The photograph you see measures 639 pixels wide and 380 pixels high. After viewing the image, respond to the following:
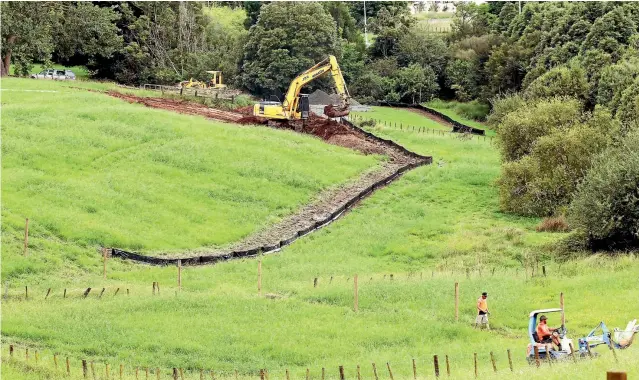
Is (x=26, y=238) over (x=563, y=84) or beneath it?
beneath

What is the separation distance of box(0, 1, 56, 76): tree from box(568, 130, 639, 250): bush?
70842mm

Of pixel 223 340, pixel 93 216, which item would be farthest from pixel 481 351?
pixel 93 216

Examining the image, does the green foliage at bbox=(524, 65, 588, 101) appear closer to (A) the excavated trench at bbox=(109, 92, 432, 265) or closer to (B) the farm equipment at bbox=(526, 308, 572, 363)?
(A) the excavated trench at bbox=(109, 92, 432, 265)

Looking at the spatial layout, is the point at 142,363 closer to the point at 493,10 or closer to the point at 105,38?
the point at 105,38

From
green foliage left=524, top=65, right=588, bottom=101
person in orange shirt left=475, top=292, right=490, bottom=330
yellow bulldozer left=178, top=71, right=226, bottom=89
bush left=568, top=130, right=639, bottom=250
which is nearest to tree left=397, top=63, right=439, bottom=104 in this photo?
yellow bulldozer left=178, top=71, right=226, bottom=89

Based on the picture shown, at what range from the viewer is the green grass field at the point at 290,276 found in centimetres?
3656

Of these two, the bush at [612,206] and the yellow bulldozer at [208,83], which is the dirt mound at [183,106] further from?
the bush at [612,206]

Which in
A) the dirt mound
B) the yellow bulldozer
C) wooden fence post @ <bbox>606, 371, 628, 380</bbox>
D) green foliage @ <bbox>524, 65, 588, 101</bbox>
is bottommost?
the dirt mound

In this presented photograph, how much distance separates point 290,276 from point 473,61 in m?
68.4

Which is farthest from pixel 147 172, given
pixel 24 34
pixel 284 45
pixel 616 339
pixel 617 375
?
pixel 617 375

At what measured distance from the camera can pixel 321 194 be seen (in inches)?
2776

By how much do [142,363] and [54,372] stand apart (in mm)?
3376

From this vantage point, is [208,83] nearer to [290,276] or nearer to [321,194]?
[321,194]

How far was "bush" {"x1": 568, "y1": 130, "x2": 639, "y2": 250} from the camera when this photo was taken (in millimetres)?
50281
